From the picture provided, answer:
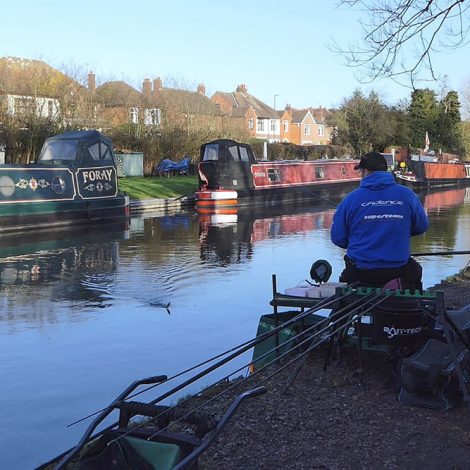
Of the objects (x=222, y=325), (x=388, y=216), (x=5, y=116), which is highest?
(x=5, y=116)

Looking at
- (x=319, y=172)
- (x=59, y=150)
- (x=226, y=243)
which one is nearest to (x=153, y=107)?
(x=319, y=172)

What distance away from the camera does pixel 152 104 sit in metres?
39.6

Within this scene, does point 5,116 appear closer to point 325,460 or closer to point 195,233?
point 195,233

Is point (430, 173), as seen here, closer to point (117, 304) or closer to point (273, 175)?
point (273, 175)

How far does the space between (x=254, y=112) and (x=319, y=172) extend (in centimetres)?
5572

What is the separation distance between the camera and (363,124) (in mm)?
68500

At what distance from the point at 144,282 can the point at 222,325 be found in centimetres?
327


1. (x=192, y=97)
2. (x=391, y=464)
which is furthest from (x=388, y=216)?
(x=192, y=97)

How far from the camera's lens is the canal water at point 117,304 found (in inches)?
230

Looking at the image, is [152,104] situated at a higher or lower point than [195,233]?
higher

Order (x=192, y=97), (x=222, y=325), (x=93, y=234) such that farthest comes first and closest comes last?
(x=192, y=97), (x=93, y=234), (x=222, y=325)

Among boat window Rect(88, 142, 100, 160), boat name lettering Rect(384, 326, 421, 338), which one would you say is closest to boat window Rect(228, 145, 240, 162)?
boat window Rect(88, 142, 100, 160)

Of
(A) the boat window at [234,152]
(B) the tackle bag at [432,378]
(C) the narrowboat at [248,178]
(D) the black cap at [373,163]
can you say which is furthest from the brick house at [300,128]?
(B) the tackle bag at [432,378]

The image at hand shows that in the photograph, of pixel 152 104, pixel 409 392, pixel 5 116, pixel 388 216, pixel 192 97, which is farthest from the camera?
pixel 192 97
